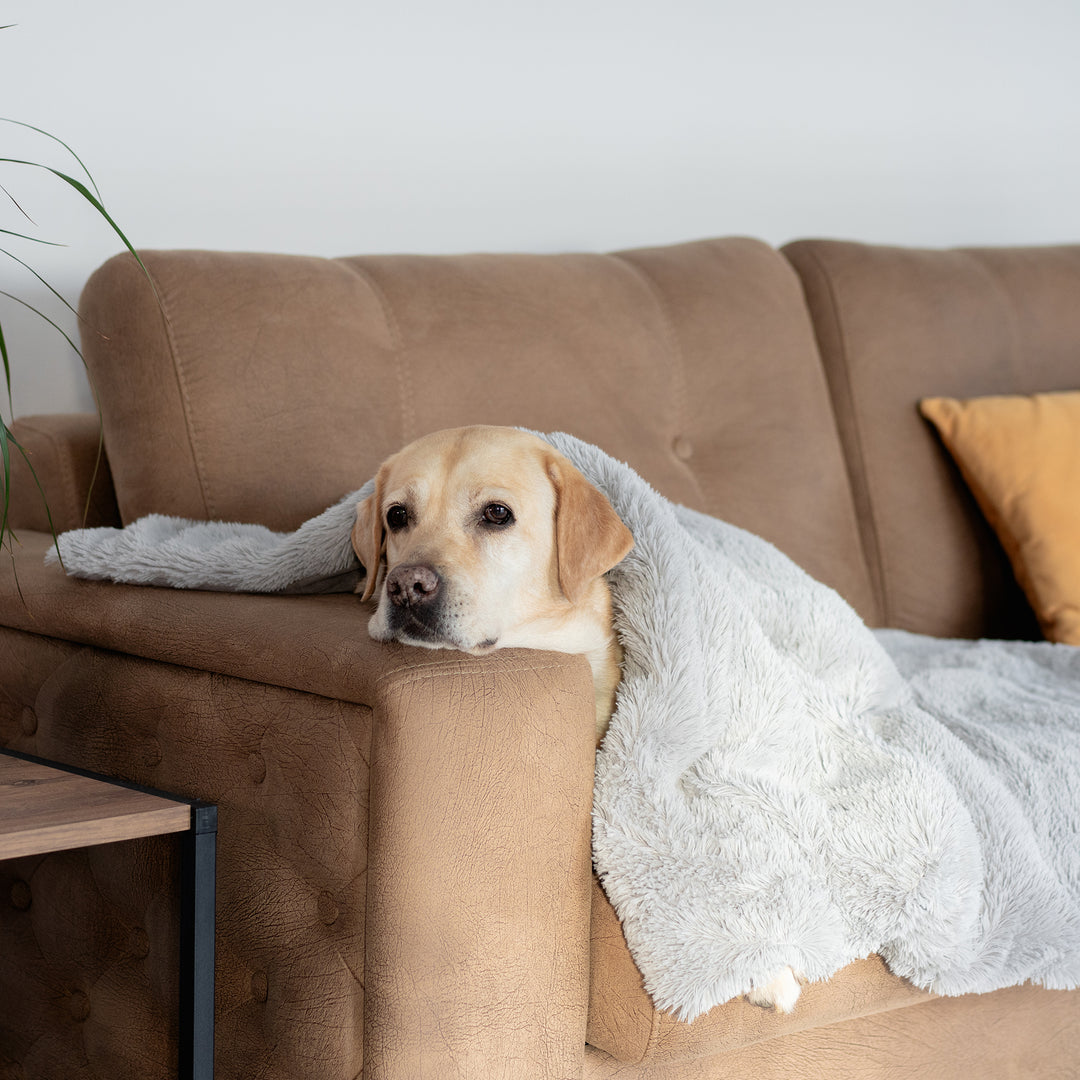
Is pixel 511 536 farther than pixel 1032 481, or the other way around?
pixel 1032 481

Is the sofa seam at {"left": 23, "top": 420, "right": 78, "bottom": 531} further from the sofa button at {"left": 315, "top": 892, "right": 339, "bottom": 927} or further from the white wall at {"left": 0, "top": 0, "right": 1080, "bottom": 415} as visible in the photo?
the sofa button at {"left": 315, "top": 892, "right": 339, "bottom": 927}

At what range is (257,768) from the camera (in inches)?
45.7

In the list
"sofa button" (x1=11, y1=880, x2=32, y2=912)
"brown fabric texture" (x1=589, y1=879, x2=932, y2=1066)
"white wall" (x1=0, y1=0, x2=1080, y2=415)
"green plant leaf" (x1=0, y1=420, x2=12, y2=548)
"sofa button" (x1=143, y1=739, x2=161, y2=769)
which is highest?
"white wall" (x1=0, y1=0, x2=1080, y2=415)

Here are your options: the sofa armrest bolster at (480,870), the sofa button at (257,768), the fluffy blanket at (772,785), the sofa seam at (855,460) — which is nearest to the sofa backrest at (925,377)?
the sofa seam at (855,460)

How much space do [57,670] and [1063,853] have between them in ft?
3.91

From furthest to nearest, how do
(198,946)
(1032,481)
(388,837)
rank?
(1032,481) < (198,946) < (388,837)

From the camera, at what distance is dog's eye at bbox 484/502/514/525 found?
1345 millimetres

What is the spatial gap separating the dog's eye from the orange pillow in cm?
117

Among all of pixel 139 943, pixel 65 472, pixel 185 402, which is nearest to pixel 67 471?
pixel 65 472

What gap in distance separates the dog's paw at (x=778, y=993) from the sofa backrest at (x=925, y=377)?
1.14m

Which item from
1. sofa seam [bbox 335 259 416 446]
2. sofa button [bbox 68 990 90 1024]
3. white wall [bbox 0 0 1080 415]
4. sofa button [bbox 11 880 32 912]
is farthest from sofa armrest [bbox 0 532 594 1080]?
white wall [bbox 0 0 1080 415]

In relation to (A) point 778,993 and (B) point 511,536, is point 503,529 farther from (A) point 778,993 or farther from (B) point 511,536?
(A) point 778,993

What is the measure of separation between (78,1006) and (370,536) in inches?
26.2

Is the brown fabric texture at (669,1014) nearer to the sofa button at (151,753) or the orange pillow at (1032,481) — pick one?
the sofa button at (151,753)
